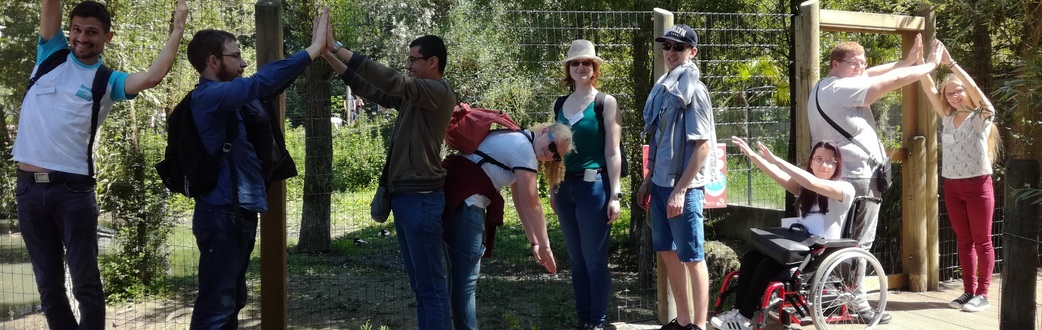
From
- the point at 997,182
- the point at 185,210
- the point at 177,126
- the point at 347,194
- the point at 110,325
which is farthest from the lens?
the point at 997,182

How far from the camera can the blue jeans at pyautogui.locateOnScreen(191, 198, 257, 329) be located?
162 inches

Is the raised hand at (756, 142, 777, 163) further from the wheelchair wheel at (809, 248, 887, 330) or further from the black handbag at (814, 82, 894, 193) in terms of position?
the wheelchair wheel at (809, 248, 887, 330)

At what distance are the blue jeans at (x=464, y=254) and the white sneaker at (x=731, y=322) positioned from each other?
1.48 meters

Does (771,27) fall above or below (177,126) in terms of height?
above

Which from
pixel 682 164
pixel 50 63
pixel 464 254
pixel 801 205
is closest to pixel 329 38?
pixel 464 254

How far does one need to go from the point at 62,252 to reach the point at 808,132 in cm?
471

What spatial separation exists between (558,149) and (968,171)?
3.34 meters

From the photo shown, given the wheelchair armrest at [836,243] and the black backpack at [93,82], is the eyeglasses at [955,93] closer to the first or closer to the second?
the wheelchair armrest at [836,243]

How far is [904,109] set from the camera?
7.18 m

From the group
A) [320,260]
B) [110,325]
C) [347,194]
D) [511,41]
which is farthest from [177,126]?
[110,325]

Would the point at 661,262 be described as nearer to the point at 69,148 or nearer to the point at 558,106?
the point at 558,106

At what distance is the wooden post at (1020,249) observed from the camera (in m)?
4.12

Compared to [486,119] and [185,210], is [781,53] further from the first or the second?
[185,210]

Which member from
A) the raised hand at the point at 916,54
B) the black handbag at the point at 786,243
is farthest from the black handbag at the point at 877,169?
the raised hand at the point at 916,54
